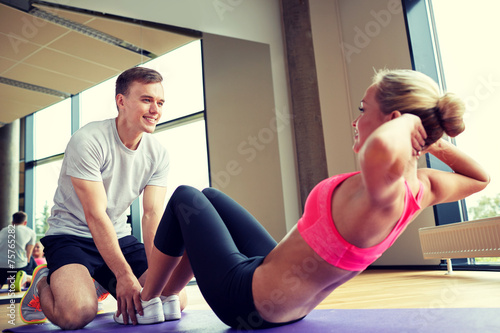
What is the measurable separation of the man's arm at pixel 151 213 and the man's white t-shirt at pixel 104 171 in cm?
4

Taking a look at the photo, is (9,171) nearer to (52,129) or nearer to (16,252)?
(52,129)

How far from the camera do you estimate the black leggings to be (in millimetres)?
1104

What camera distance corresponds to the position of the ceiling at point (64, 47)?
395 centimetres

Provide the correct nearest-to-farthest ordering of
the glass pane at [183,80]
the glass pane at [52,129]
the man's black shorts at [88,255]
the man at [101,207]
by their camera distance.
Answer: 1. the man at [101,207]
2. the man's black shorts at [88,255]
3. the glass pane at [183,80]
4. the glass pane at [52,129]

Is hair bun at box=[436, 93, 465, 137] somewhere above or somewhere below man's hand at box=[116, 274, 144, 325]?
above

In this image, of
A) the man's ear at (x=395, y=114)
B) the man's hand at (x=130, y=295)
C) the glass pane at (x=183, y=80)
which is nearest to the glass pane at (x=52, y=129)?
the glass pane at (x=183, y=80)

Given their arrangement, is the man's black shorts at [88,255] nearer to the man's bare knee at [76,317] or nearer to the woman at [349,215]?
the man's bare knee at [76,317]

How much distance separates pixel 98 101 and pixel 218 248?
485 cm

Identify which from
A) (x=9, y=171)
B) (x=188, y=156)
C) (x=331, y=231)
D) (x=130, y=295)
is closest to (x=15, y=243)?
(x=188, y=156)

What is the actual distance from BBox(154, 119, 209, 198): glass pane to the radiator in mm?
2506

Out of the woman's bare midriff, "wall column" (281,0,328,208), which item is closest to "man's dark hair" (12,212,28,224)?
"wall column" (281,0,328,208)

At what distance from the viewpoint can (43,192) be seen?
6312 millimetres

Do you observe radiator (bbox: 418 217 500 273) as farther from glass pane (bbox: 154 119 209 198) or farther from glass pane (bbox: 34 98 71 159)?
glass pane (bbox: 34 98 71 159)

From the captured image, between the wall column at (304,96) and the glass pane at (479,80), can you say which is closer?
the glass pane at (479,80)
